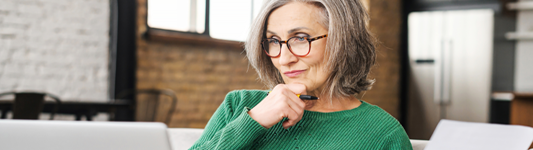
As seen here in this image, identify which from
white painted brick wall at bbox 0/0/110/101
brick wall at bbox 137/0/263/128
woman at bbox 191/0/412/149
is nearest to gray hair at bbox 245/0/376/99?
woman at bbox 191/0/412/149

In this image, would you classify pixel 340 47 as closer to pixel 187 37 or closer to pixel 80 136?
pixel 80 136

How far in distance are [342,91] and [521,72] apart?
166 inches

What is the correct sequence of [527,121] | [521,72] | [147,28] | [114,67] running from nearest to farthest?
[114,67] → [147,28] → [527,121] → [521,72]

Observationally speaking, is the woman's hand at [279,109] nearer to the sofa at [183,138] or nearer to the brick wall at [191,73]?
the sofa at [183,138]

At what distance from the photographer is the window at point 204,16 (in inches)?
129

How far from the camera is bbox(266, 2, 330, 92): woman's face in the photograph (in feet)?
3.06

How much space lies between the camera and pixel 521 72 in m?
4.45

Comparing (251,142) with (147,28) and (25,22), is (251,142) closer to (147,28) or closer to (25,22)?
(25,22)

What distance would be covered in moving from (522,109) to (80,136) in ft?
13.3

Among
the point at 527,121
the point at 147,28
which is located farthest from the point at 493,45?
the point at 147,28

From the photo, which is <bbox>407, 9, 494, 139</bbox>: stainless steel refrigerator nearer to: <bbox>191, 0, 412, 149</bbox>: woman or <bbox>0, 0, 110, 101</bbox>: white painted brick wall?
<bbox>0, 0, 110, 101</bbox>: white painted brick wall

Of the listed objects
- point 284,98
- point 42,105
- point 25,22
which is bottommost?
point 42,105

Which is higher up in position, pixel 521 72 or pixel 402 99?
pixel 521 72

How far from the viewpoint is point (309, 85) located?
3.13ft
